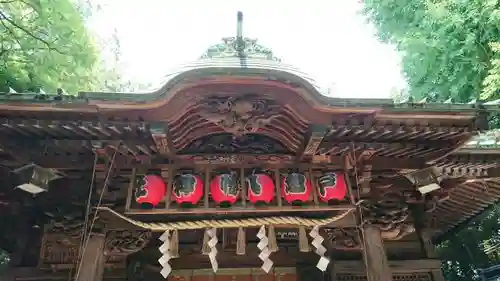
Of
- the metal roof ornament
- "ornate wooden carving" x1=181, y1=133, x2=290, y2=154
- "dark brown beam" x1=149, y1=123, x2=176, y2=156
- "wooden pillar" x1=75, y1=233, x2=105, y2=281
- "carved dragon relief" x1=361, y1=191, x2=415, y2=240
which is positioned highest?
the metal roof ornament

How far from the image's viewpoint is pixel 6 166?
6.09 meters

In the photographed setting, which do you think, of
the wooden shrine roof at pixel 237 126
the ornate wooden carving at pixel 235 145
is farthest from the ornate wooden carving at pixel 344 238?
the ornate wooden carving at pixel 235 145

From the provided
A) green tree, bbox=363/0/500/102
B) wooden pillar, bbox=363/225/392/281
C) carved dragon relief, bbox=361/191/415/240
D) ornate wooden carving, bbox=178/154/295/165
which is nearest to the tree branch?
ornate wooden carving, bbox=178/154/295/165

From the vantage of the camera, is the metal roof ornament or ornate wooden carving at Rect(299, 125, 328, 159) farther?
the metal roof ornament

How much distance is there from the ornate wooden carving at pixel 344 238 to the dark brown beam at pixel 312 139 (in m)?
1.27

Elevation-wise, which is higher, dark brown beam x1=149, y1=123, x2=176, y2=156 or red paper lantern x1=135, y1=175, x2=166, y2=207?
dark brown beam x1=149, y1=123, x2=176, y2=156

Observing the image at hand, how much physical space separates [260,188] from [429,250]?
3.41 metres

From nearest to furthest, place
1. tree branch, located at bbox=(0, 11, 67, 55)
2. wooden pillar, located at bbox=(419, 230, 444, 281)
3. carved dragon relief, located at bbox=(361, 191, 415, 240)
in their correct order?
1. carved dragon relief, located at bbox=(361, 191, 415, 240)
2. wooden pillar, located at bbox=(419, 230, 444, 281)
3. tree branch, located at bbox=(0, 11, 67, 55)

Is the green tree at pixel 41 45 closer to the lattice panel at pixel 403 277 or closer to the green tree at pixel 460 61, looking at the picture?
the lattice panel at pixel 403 277

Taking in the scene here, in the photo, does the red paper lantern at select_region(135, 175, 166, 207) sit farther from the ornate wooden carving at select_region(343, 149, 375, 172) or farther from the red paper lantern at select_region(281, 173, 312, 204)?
the ornate wooden carving at select_region(343, 149, 375, 172)

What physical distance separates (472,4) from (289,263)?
9069mm

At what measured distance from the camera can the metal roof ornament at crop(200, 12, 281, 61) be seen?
7.57m

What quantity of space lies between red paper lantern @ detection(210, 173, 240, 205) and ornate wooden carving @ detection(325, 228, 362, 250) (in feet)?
5.21

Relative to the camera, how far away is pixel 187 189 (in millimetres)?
5980
